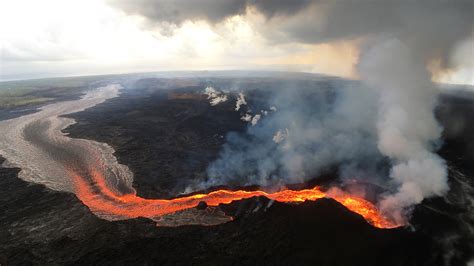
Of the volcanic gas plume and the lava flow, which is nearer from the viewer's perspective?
the lava flow

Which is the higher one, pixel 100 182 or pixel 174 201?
pixel 100 182

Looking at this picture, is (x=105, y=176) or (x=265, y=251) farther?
(x=105, y=176)

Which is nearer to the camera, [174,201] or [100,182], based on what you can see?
[174,201]

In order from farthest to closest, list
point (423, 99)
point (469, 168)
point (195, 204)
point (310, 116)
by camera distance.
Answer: point (310, 116), point (423, 99), point (469, 168), point (195, 204)

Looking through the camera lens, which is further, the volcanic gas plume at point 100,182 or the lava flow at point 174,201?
the volcanic gas plume at point 100,182

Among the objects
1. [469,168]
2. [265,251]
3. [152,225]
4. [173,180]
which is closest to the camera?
[265,251]

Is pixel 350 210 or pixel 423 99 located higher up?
pixel 423 99

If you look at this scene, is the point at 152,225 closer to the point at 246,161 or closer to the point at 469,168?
the point at 246,161

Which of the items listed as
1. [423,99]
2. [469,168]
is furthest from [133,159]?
[469,168]
